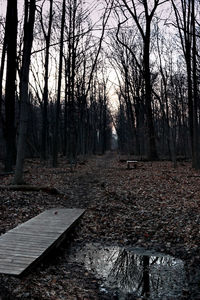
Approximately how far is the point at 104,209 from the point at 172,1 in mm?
14256

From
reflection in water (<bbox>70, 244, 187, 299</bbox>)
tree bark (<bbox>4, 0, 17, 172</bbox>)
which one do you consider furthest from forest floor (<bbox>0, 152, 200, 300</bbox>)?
tree bark (<bbox>4, 0, 17, 172</bbox>)

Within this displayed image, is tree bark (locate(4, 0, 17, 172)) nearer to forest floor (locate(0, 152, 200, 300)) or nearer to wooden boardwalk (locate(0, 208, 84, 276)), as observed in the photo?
forest floor (locate(0, 152, 200, 300))

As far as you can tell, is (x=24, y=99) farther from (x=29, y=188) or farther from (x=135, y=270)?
(x=135, y=270)

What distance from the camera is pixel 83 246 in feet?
20.6

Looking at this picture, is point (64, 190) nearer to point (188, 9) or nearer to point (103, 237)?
point (103, 237)

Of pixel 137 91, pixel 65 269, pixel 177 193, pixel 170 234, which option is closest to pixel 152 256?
pixel 170 234

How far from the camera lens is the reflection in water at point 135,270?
4.38 meters

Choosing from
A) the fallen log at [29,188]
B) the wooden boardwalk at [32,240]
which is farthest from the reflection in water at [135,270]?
the fallen log at [29,188]

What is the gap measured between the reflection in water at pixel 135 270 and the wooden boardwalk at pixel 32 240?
0.68 metres

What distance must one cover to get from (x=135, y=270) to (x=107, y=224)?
100.0 inches

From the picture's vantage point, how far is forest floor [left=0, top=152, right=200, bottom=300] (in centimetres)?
420

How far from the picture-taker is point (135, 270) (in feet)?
16.8

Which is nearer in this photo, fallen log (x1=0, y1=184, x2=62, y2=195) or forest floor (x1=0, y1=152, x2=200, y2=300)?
forest floor (x1=0, y1=152, x2=200, y2=300)

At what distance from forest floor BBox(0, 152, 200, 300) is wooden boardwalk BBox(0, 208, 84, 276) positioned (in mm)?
199
